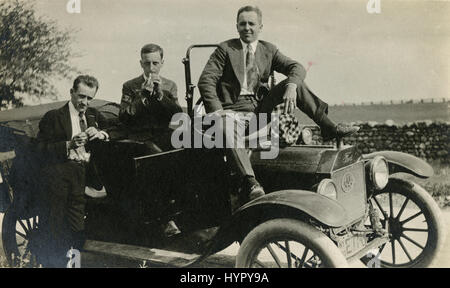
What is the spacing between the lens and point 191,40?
4.41m

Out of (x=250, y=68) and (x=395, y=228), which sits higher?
(x=250, y=68)

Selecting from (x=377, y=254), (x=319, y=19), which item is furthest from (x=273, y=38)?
(x=377, y=254)

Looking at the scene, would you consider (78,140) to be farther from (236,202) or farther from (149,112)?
(236,202)

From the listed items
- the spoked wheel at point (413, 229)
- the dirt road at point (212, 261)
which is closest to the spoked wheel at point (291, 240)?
the dirt road at point (212, 261)

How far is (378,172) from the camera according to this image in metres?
3.93

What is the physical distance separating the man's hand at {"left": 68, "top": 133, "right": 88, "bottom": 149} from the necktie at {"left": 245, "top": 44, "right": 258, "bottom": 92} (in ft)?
5.41

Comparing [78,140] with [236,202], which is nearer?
[236,202]

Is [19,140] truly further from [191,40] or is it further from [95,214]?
[191,40]

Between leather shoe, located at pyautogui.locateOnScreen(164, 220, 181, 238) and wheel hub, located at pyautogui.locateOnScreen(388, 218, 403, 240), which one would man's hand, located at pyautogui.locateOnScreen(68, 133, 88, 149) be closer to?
leather shoe, located at pyautogui.locateOnScreen(164, 220, 181, 238)

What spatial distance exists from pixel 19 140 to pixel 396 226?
391cm

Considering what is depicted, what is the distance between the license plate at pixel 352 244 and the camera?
3600 millimetres

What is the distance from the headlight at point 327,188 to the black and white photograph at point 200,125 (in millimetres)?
18

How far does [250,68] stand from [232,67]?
17 cm

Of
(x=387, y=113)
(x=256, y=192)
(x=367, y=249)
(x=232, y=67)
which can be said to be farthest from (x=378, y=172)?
(x=387, y=113)
